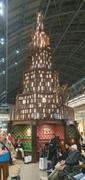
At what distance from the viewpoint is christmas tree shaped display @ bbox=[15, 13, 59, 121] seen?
14.2 meters

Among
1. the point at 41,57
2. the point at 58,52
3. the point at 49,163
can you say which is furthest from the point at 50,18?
the point at 49,163

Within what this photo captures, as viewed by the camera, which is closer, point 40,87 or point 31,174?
point 31,174

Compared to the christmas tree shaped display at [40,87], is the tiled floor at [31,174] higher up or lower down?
lower down

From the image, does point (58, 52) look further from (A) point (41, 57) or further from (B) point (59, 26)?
(A) point (41, 57)

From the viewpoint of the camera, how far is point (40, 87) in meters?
14.5

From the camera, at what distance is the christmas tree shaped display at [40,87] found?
14.2 meters

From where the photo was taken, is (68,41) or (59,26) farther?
(68,41)

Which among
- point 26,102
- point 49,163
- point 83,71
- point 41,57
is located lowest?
point 49,163

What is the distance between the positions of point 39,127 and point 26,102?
6.28 feet

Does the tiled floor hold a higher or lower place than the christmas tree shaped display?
lower

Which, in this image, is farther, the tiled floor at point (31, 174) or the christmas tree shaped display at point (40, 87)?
the christmas tree shaped display at point (40, 87)

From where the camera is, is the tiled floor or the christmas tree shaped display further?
the christmas tree shaped display

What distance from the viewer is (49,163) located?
10617 mm

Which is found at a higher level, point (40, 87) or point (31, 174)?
point (40, 87)
